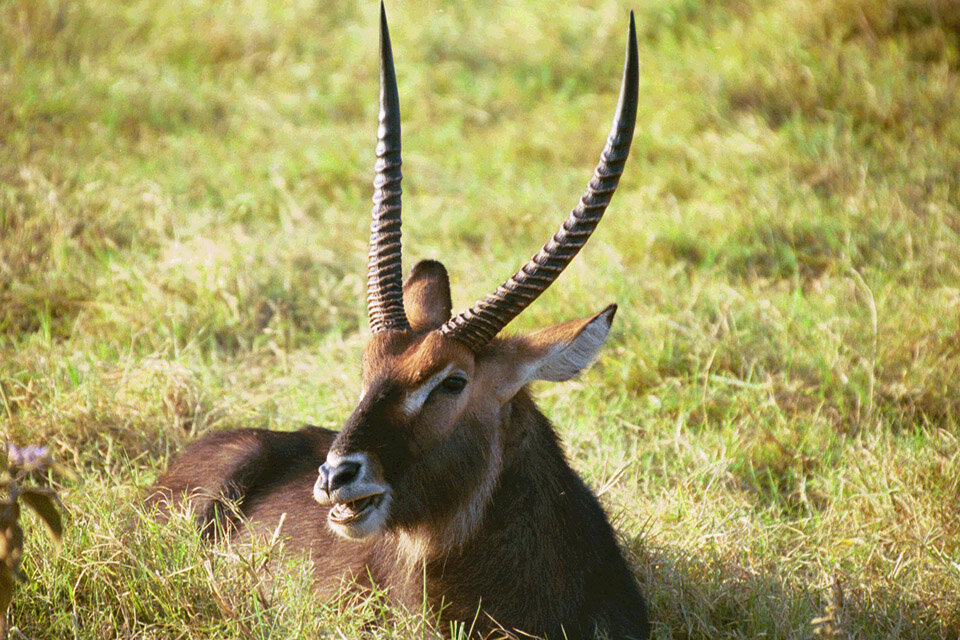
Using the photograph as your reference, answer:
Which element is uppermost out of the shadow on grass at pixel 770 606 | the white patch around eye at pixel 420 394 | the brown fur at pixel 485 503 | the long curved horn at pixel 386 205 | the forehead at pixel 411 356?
the long curved horn at pixel 386 205

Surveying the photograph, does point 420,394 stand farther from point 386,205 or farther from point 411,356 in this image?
point 386,205

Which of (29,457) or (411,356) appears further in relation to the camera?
(411,356)

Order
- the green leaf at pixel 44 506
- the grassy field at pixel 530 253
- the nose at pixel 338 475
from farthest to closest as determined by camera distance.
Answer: the grassy field at pixel 530 253 < the nose at pixel 338 475 < the green leaf at pixel 44 506

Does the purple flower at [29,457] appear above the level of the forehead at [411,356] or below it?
below

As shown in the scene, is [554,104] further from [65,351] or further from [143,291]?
[65,351]

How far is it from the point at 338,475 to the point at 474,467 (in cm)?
50

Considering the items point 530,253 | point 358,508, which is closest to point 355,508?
point 358,508

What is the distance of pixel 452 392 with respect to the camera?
11.1ft

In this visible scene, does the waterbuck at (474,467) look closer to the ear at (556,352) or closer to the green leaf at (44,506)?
the ear at (556,352)

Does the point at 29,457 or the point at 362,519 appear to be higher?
the point at 29,457

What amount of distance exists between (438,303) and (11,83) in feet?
17.2

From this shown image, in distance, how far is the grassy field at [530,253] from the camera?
12.6ft

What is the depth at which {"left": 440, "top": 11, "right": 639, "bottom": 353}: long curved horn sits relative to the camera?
315 centimetres

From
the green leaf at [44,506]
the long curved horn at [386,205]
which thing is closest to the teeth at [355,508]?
the long curved horn at [386,205]
